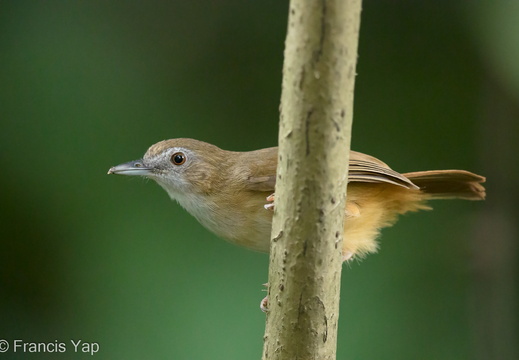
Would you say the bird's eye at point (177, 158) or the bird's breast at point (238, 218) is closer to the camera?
the bird's breast at point (238, 218)

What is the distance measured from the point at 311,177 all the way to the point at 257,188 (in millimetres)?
1345

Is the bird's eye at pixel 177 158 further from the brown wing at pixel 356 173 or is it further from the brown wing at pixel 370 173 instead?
the brown wing at pixel 370 173

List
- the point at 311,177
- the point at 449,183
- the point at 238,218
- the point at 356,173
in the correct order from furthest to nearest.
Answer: the point at 449,183 < the point at 238,218 < the point at 356,173 < the point at 311,177

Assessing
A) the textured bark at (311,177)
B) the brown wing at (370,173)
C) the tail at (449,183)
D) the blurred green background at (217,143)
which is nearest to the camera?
the textured bark at (311,177)

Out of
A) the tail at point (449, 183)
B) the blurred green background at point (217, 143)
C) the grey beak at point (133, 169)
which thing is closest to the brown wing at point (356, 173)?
the tail at point (449, 183)

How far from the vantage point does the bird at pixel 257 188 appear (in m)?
3.27

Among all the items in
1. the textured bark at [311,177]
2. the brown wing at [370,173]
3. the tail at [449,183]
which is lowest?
the textured bark at [311,177]

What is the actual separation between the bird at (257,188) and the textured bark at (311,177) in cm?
88

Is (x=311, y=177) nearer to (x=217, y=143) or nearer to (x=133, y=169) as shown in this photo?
(x=133, y=169)

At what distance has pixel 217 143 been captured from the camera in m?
4.83

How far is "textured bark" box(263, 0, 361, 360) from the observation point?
1.83 meters

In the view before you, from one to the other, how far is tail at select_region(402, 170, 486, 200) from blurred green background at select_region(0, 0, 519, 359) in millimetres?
1001

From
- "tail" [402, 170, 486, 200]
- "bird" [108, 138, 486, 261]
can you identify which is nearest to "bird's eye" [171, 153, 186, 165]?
"bird" [108, 138, 486, 261]

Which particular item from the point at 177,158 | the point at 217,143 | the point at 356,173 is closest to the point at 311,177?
the point at 356,173
